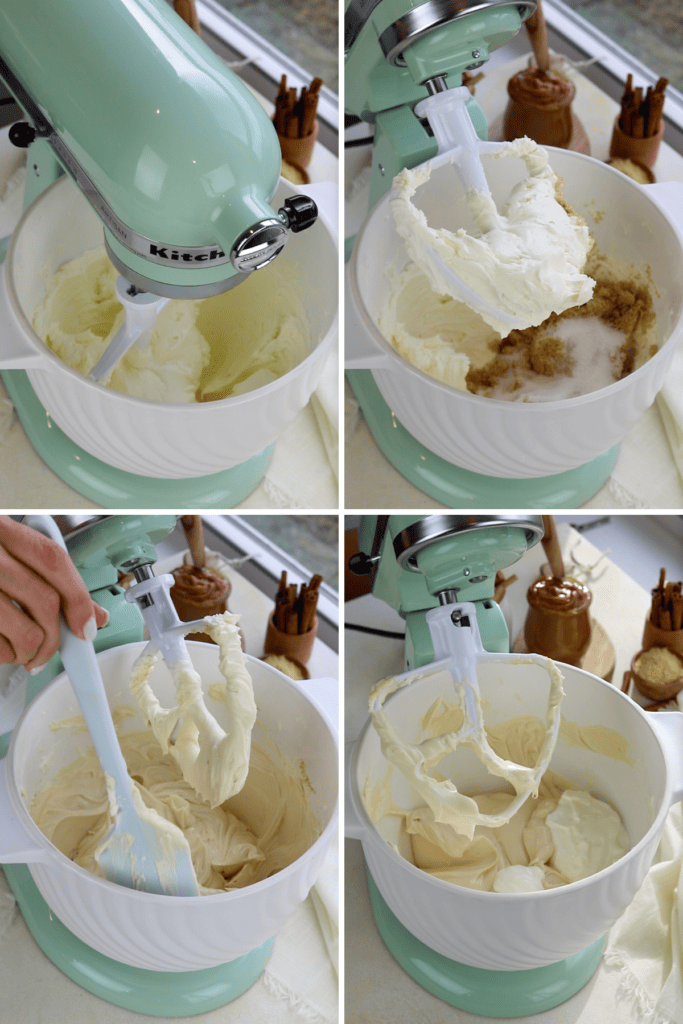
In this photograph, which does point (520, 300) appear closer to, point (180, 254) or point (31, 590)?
point (180, 254)

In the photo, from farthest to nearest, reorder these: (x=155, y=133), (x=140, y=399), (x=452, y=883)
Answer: (x=452, y=883), (x=140, y=399), (x=155, y=133)

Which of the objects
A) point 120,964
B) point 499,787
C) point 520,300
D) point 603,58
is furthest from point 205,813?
point 603,58

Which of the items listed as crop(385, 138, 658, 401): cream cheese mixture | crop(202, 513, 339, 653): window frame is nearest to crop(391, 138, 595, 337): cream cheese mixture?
crop(385, 138, 658, 401): cream cheese mixture

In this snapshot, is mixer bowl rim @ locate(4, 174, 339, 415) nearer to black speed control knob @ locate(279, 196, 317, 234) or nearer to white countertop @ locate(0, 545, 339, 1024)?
black speed control knob @ locate(279, 196, 317, 234)

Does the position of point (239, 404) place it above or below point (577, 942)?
above

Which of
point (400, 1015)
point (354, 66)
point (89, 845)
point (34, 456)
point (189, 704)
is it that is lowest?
point (400, 1015)

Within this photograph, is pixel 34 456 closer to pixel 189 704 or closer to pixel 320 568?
pixel 189 704

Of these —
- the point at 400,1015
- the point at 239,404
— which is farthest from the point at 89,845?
the point at 239,404
